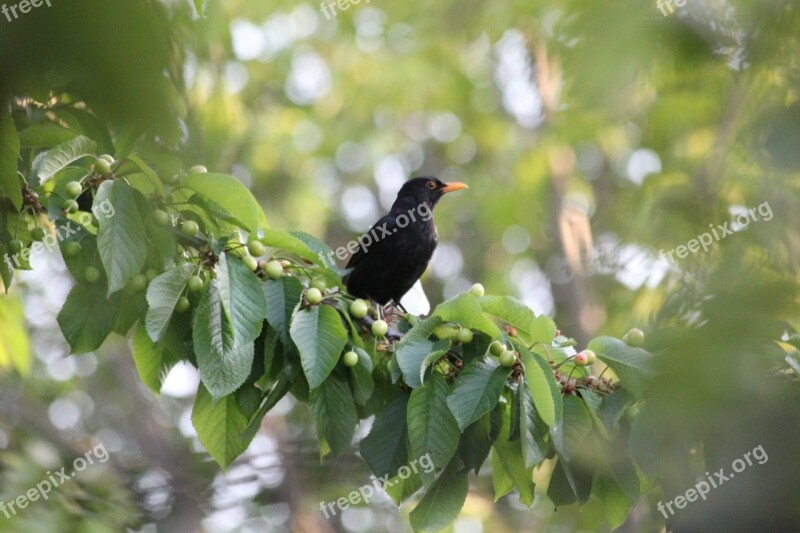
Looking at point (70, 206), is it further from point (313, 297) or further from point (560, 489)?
point (560, 489)

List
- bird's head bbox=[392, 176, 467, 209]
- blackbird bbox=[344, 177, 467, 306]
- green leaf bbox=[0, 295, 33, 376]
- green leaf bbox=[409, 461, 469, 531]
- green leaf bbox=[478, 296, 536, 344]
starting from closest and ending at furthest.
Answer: green leaf bbox=[409, 461, 469, 531] < green leaf bbox=[478, 296, 536, 344] < green leaf bbox=[0, 295, 33, 376] < blackbird bbox=[344, 177, 467, 306] < bird's head bbox=[392, 176, 467, 209]

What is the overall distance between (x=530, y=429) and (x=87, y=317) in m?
1.54

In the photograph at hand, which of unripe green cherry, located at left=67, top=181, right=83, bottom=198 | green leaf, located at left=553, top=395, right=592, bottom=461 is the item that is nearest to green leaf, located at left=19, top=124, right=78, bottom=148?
unripe green cherry, located at left=67, top=181, right=83, bottom=198

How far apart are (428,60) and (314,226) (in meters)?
2.57

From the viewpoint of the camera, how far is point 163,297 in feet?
9.20

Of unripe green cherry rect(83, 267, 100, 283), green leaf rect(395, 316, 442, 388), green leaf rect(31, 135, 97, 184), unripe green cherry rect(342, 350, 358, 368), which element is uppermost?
green leaf rect(31, 135, 97, 184)

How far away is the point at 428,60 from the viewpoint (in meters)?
11.3

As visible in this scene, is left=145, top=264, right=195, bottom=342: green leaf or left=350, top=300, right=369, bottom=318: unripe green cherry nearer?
left=145, top=264, right=195, bottom=342: green leaf

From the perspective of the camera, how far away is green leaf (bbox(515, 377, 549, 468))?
2.86 m

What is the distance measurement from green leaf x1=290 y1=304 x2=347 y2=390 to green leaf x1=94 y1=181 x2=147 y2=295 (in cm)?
55

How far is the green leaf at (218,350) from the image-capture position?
277 cm

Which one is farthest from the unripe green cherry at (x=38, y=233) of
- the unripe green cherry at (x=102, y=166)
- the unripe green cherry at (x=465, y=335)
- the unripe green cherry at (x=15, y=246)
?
the unripe green cherry at (x=465, y=335)

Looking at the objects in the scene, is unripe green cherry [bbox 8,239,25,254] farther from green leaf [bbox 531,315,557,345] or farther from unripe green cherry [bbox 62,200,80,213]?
green leaf [bbox 531,315,557,345]

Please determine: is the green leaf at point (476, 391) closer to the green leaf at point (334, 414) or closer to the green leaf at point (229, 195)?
the green leaf at point (334, 414)
